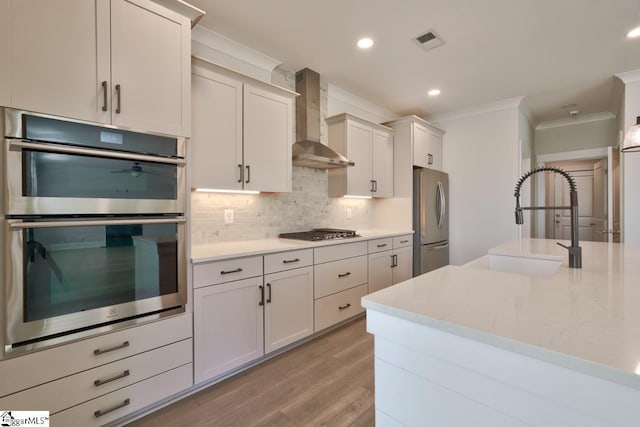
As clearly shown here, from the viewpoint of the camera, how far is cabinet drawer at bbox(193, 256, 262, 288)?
1.91m

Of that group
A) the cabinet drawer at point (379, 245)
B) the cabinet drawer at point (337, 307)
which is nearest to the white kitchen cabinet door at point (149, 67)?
the cabinet drawer at point (337, 307)

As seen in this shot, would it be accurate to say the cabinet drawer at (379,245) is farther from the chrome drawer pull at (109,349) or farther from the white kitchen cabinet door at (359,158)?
the chrome drawer pull at (109,349)

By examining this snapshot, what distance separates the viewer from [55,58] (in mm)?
1409

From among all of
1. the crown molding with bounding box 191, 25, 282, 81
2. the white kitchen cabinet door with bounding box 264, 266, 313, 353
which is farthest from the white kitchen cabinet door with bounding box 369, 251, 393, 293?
the crown molding with bounding box 191, 25, 282, 81

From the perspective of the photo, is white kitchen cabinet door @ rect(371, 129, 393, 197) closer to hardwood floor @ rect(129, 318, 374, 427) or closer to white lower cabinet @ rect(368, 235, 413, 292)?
white lower cabinet @ rect(368, 235, 413, 292)

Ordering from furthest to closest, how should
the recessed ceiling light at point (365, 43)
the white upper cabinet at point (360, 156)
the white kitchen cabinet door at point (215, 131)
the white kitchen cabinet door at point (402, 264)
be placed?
the white kitchen cabinet door at point (402, 264) → the white upper cabinet at point (360, 156) → the recessed ceiling light at point (365, 43) → the white kitchen cabinet door at point (215, 131)

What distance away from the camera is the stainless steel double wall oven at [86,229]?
1.33 metres

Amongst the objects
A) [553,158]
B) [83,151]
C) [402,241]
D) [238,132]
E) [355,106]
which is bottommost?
[402,241]

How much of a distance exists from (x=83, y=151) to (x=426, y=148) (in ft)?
12.9

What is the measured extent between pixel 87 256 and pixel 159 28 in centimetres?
136

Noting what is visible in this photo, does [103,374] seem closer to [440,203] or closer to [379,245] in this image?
[379,245]

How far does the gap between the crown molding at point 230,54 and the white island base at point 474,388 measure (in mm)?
2570

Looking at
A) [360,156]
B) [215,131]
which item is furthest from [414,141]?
[215,131]

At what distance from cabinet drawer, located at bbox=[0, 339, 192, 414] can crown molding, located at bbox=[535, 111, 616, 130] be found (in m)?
6.18
